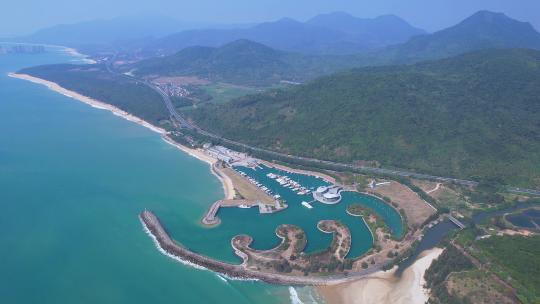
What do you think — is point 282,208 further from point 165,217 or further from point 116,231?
point 116,231

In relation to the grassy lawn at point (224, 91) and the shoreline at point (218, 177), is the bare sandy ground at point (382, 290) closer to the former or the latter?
the shoreline at point (218, 177)

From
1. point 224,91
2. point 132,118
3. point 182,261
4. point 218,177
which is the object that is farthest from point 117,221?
point 224,91

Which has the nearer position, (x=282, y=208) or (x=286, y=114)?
(x=282, y=208)

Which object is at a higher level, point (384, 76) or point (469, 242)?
point (384, 76)

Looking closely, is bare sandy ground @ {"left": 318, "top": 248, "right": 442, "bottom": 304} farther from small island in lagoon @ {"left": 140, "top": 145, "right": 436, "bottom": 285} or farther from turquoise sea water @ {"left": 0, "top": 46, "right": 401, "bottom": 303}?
turquoise sea water @ {"left": 0, "top": 46, "right": 401, "bottom": 303}

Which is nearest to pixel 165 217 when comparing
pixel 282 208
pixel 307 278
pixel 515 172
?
pixel 282 208

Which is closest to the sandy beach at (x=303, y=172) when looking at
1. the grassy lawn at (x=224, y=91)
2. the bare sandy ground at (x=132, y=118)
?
the bare sandy ground at (x=132, y=118)

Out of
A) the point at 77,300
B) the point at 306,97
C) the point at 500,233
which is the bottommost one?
the point at 77,300
